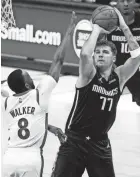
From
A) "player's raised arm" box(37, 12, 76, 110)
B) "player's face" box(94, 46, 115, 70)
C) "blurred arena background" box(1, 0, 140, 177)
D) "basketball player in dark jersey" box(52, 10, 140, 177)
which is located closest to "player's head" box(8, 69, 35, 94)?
"player's raised arm" box(37, 12, 76, 110)

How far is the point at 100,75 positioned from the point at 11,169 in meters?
1.28

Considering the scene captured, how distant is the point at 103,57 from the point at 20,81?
0.85m

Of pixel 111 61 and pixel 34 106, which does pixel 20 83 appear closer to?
pixel 34 106

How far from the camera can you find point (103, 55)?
6016 millimetres

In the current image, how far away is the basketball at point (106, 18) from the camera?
6.18m

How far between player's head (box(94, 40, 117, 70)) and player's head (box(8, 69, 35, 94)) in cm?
72

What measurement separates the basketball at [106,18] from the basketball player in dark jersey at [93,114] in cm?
8

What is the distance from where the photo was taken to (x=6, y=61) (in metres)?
13.3

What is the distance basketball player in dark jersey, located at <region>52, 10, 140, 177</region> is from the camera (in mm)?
5895

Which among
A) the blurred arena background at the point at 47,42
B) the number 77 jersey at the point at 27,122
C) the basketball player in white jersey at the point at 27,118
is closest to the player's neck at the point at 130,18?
the blurred arena background at the point at 47,42

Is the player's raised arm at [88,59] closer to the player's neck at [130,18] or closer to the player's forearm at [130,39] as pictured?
the player's forearm at [130,39]

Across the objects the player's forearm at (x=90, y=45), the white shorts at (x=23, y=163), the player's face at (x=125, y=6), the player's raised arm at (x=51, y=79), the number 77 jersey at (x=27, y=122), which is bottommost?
the white shorts at (x=23, y=163)

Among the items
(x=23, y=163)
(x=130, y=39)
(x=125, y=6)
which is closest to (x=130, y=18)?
(x=125, y=6)

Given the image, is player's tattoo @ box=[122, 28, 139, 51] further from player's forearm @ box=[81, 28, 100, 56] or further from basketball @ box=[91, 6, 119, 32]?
player's forearm @ box=[81, 28, 100, 56]
